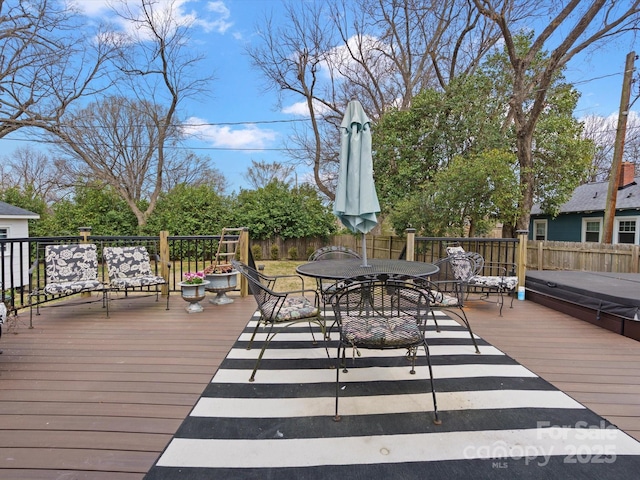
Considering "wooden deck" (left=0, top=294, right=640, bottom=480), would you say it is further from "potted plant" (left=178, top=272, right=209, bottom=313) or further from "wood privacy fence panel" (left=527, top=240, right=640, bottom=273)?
"wood privacy fence panel" (left=527, top=240, right=640, bottom=273)

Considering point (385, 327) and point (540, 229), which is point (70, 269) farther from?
point (540, 229)

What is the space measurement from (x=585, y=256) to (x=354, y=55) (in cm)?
1092

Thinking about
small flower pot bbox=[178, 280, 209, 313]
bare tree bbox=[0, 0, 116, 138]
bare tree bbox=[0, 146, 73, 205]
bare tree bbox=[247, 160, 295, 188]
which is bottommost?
small flower pot bbox=[178, 280, 209, 313]

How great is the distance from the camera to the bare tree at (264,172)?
70.4 ft

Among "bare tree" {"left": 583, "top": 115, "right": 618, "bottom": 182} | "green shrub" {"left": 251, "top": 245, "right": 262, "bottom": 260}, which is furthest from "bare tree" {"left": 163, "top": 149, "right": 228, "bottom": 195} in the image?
"bare tree" {"left": 583, "top": 115, "right": 618, "bottom": 182}

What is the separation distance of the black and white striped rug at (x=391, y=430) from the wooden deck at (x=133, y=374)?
0.59 feet

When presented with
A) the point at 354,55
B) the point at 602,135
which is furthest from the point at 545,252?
the point at 602,135

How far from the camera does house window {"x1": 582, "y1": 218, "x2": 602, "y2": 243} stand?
10.9 meters

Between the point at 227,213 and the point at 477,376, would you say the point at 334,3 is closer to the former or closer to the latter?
the point at 227,213

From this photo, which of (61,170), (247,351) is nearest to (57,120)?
(61,170)

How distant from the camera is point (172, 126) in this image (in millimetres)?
14398

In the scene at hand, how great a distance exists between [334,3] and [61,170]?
13.1 m

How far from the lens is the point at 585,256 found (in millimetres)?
7250

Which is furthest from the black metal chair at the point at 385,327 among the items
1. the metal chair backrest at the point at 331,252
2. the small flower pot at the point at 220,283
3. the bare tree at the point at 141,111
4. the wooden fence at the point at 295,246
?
Answer: the bare tree at the point at 141,111
